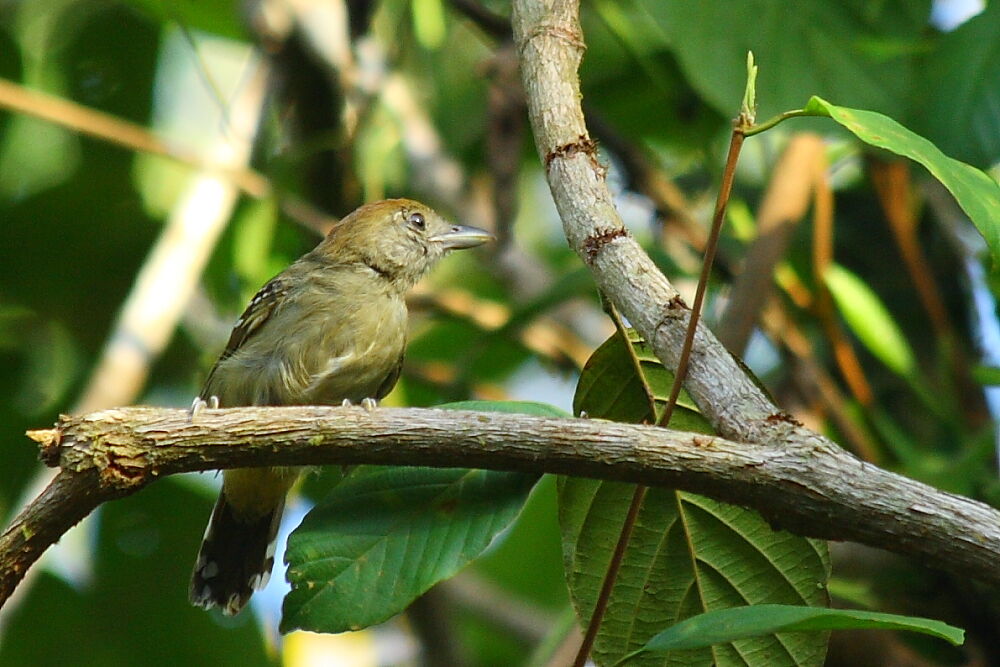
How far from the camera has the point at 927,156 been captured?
2.12 m

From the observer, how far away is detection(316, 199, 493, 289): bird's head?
14.1 feet

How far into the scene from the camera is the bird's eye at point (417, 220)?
14.9 ft

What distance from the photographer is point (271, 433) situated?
2242 millimetres

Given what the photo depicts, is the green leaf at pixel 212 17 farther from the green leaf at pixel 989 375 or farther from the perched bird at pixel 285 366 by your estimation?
the green leaf at pixel 989 375

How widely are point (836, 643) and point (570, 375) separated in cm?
163

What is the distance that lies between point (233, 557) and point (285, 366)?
66cm

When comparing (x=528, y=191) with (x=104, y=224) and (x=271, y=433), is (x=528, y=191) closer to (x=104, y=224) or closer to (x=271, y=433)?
(x=104, y=224)

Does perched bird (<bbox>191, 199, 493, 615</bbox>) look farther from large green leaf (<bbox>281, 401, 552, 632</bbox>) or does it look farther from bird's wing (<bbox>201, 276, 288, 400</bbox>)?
large green leaf (<bbox>281, 401, 552, 632</bbox>)

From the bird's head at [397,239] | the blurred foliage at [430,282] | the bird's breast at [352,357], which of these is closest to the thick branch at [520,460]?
the bird's breast at [352,357]

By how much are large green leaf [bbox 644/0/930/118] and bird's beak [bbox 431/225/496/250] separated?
1.04 metres

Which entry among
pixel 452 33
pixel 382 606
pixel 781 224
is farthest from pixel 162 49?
pixel 382 606

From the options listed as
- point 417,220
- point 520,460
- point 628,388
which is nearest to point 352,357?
point 417,220

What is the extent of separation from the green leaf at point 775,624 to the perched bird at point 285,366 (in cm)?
187

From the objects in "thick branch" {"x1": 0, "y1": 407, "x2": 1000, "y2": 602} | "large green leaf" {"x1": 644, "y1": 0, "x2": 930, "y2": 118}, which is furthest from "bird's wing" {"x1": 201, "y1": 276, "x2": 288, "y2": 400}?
"thick branch" {"x1": 0, "y1": 407, "x2": 1000, "y2": 602}
